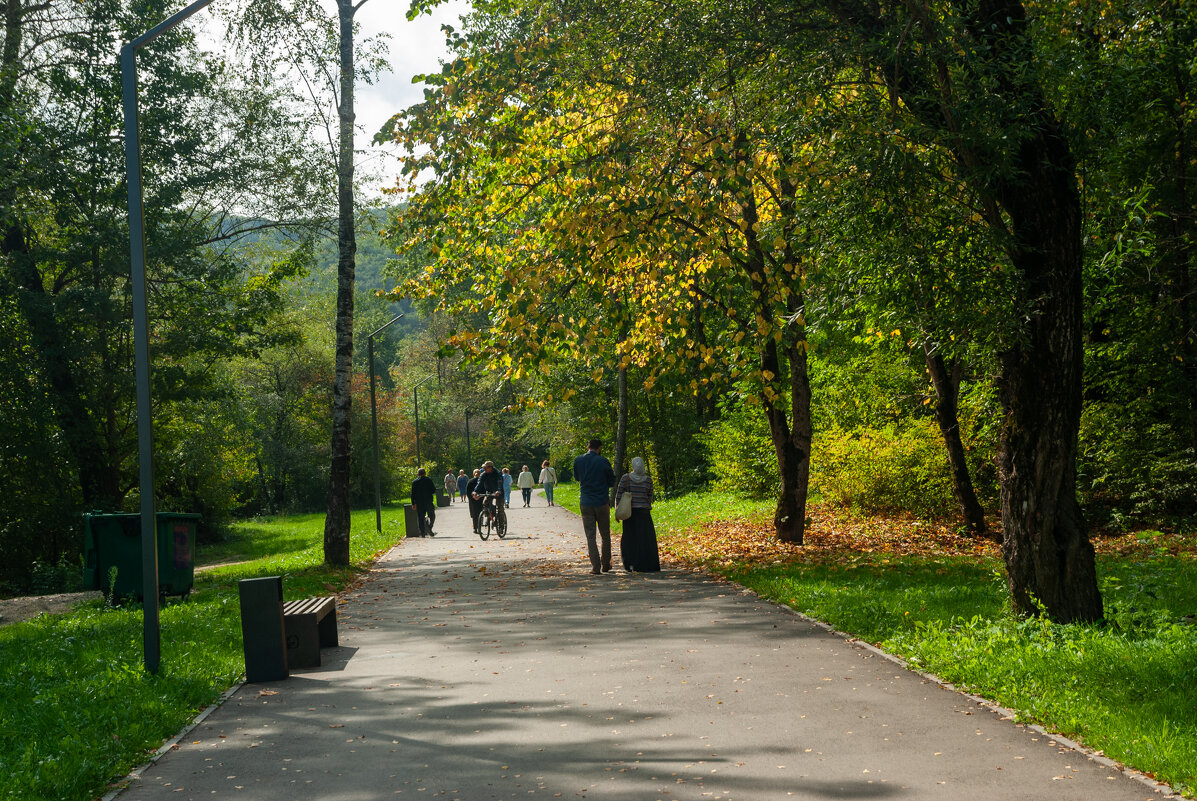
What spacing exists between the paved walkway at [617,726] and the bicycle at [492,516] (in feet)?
48.0

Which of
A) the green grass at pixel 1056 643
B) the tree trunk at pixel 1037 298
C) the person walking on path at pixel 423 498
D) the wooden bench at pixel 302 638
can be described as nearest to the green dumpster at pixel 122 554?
the wooden bench at pixel 302 638

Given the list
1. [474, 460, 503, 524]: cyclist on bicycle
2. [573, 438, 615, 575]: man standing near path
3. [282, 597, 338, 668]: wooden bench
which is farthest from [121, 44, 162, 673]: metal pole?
[474, 460, 503, 524]: cyclist on bicycle

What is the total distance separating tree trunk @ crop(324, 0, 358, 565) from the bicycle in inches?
292

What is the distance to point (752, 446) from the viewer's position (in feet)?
91.0

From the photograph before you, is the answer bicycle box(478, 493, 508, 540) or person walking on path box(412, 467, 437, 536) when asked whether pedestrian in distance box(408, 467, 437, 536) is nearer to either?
person walking on path box(412, 467, 437, 536)

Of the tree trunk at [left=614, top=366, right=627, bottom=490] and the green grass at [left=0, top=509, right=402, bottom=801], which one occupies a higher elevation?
the tree trunk at [left=614, top=366, right=627, bottom=490]

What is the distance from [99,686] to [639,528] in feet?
27.5

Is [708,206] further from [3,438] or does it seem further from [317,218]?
[3,438]

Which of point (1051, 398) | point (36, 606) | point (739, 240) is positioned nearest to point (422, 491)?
point (36, 606)

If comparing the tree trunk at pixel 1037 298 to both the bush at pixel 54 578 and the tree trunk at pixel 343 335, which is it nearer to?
the tree trunk at pixel 343 335

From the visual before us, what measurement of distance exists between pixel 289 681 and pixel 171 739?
1786 millimetres

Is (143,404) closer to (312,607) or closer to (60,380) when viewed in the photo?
(312,607)

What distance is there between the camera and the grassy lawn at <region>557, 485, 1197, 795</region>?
5.60 metres

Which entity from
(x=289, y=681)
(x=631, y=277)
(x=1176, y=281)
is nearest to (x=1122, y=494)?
(x=1176, y=281)
